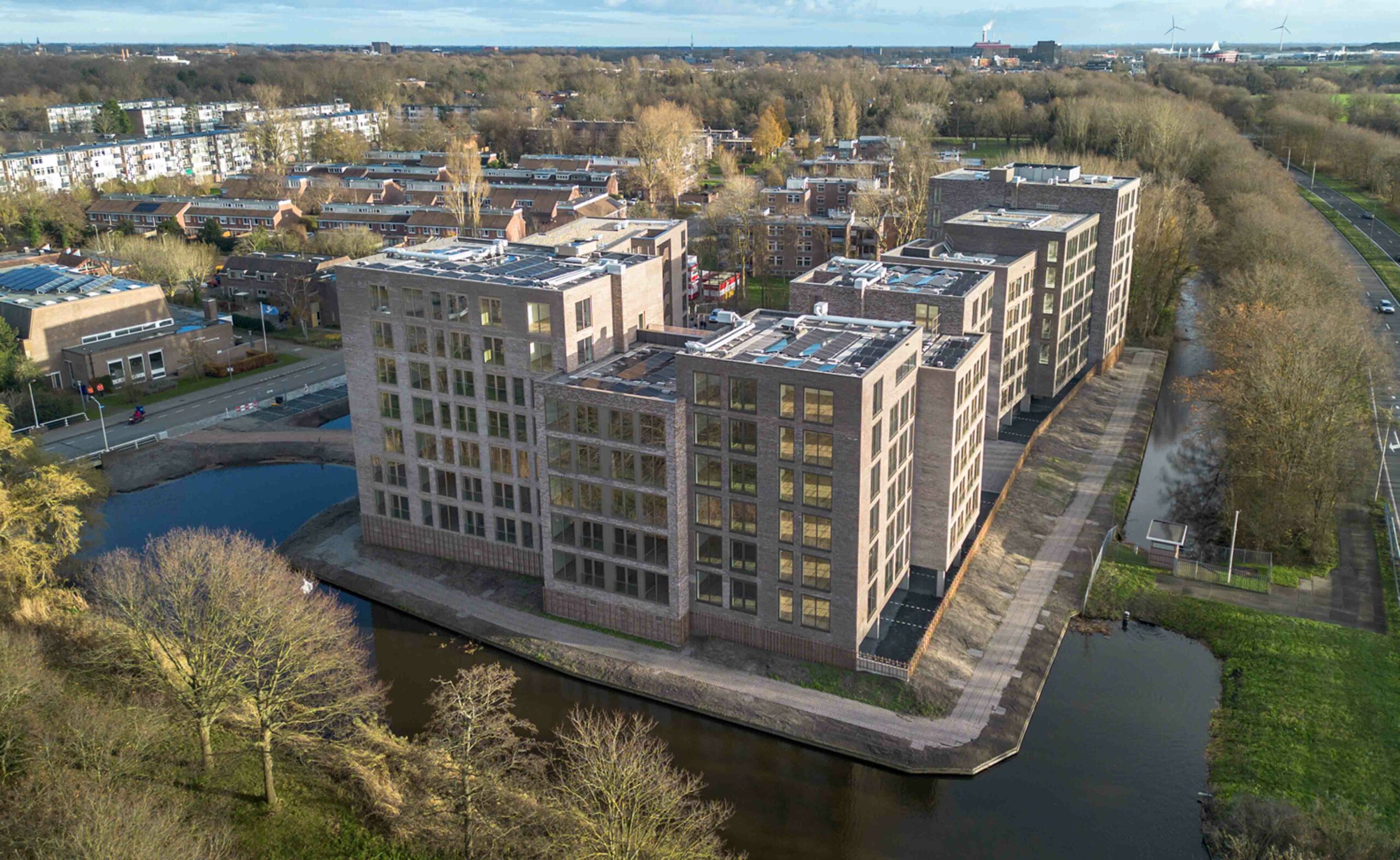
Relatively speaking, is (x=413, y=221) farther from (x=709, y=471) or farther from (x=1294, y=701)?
(x=1294, y=701)

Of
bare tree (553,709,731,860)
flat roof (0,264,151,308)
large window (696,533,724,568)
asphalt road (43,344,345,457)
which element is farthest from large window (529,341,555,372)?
flat roof (0,264,151,308)

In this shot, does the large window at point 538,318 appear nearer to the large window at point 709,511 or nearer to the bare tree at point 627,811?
the large window at point 709,511

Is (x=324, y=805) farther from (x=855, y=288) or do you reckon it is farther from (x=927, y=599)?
(x=855, y=288)

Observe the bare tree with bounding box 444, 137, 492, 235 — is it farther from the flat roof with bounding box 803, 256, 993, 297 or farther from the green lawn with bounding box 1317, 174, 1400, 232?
the green lawn with bounding box 1317, 174, 1400, 232

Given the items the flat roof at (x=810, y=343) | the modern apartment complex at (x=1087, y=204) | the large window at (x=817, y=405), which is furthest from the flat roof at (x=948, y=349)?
the modern apartment complex at (x=1087, y=204)

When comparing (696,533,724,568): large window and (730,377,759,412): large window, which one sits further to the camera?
(696,533,724,568): large window

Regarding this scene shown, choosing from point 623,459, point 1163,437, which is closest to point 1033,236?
point 1163,437
